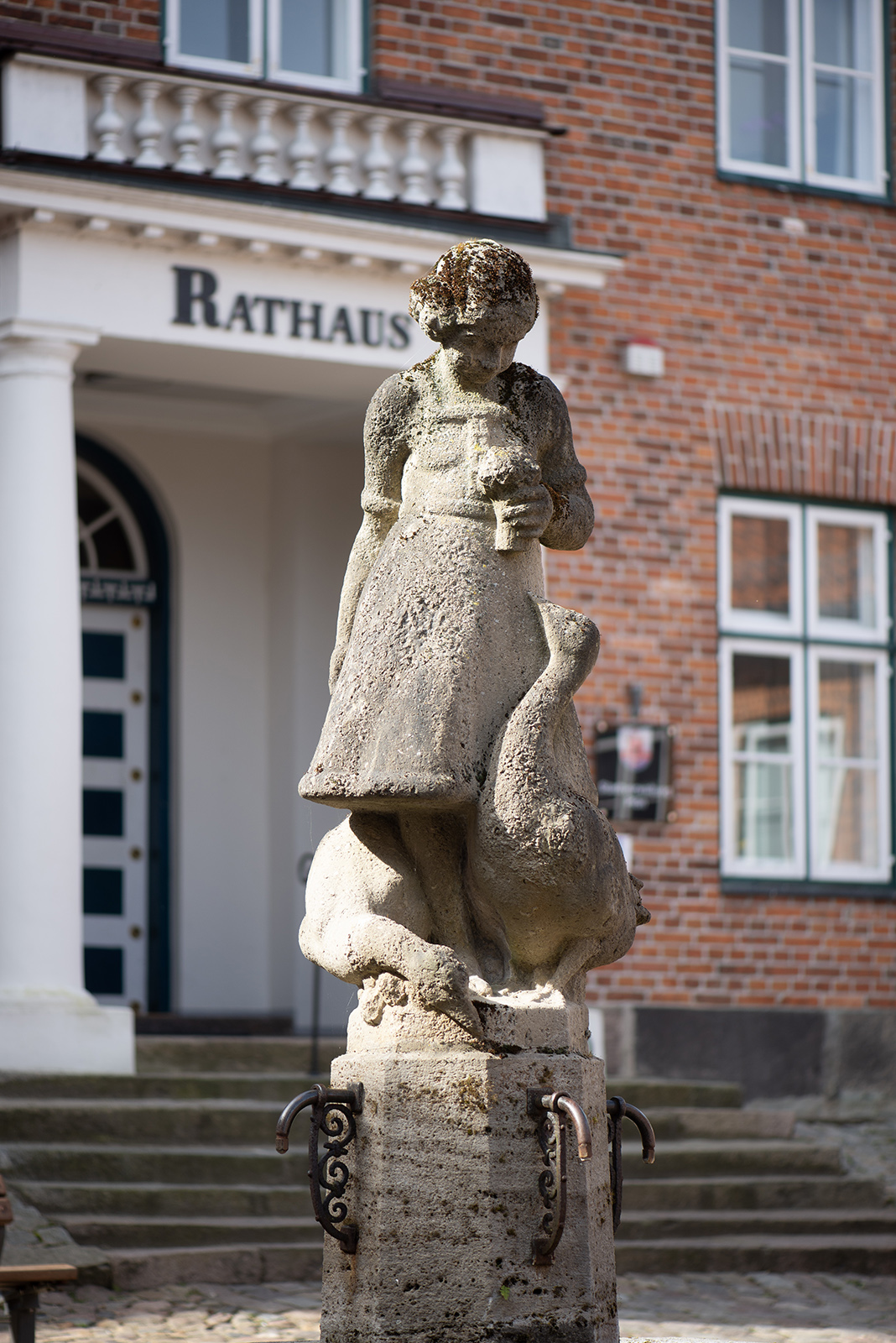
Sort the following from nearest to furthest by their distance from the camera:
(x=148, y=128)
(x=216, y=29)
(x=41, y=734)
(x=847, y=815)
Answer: (x=41, y=734)
(x=148, y=128)
(x=216, y=29)
(x=847, y=815)

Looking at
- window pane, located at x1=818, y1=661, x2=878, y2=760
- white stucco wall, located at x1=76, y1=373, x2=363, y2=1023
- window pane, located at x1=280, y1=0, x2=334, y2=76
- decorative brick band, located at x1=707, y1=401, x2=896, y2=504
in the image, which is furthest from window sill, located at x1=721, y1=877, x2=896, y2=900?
window pane, located at x1=280, y1=0, x2=334, y2=76

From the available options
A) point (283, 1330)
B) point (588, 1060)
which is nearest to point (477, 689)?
point (588, 1060)

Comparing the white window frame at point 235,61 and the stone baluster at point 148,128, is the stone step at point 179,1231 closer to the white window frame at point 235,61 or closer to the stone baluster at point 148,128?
the stone baluster at point 148,128

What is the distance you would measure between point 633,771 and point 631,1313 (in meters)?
4.70

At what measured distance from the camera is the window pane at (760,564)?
1219cm

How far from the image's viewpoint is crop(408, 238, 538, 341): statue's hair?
489 centimetres

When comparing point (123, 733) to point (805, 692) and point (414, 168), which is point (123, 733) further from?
point (805, 692)

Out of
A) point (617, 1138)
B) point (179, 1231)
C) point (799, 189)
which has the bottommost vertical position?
point (179, 1231)

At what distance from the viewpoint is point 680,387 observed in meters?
12.0

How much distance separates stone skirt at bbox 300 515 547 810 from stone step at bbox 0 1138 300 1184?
419 cm

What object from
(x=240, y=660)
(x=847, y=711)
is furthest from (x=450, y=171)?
(x=847, y=711)

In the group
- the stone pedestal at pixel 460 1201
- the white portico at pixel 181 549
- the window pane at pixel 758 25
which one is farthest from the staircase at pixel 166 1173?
the window pane at pixel 758 25

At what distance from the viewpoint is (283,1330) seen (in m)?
6.81

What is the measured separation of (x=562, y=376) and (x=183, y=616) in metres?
3.06
